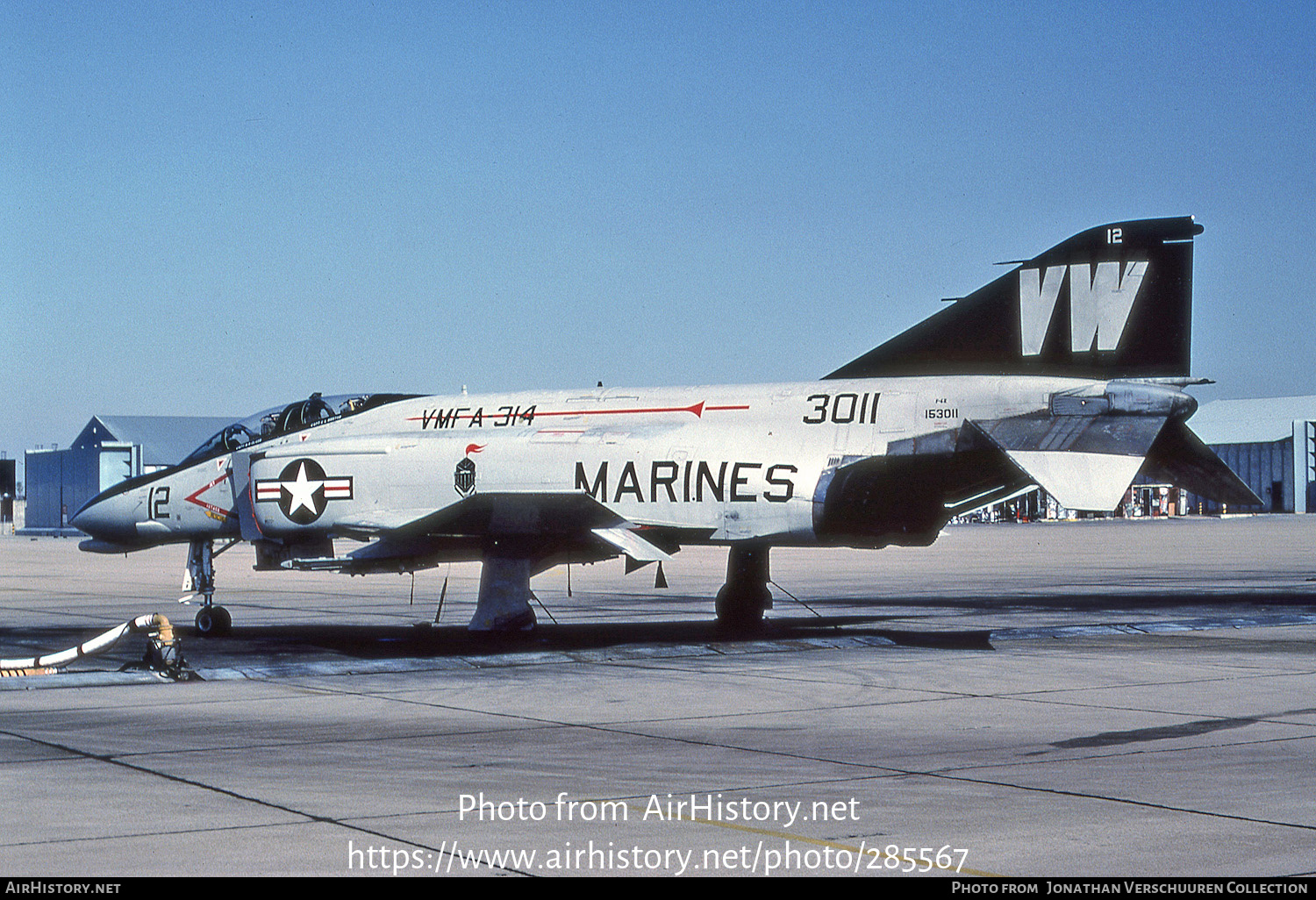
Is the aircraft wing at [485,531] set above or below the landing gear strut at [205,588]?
above

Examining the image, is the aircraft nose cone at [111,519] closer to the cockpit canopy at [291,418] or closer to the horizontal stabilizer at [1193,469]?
the cockpit canopy at [291,418]

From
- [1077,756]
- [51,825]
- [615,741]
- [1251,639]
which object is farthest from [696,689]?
[1251,639]

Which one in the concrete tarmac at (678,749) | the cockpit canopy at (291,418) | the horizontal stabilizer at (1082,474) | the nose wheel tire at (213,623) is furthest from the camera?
the cockpit canopy at (291,418)

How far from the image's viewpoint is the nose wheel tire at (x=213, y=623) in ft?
A: 60.5

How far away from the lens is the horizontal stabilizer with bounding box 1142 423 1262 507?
54.3ft

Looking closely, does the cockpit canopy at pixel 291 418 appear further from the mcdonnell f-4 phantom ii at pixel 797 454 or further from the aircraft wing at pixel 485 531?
the aircraft wing at pixel 485 531

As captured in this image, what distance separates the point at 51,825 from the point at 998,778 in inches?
199

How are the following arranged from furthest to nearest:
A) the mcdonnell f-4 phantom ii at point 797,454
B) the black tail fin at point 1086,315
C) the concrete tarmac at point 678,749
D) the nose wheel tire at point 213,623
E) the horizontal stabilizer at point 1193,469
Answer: the nose wheel tire at point 213,623 < the horizontal stabilizer at point 1193,469 < the black tail fin at point 1086,315 < the mcdonnell f-4 phantom ii at point 797,454 < the concrete tarmac at point 678,749

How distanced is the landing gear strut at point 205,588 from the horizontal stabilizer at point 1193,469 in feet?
37.1

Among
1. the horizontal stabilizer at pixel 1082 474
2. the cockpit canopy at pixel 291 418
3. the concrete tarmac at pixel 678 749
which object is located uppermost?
the cockpit canopy at pixel 291 418

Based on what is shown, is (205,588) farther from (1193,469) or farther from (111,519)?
(1193,469)

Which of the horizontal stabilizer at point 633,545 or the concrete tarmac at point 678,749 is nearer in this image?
the concrete tarmac at point 678,749

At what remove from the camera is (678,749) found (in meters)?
9.61

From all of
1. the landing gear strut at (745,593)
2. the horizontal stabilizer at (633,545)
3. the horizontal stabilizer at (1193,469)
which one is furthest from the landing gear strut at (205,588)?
the horizontal stabilizer at (1193,469)
